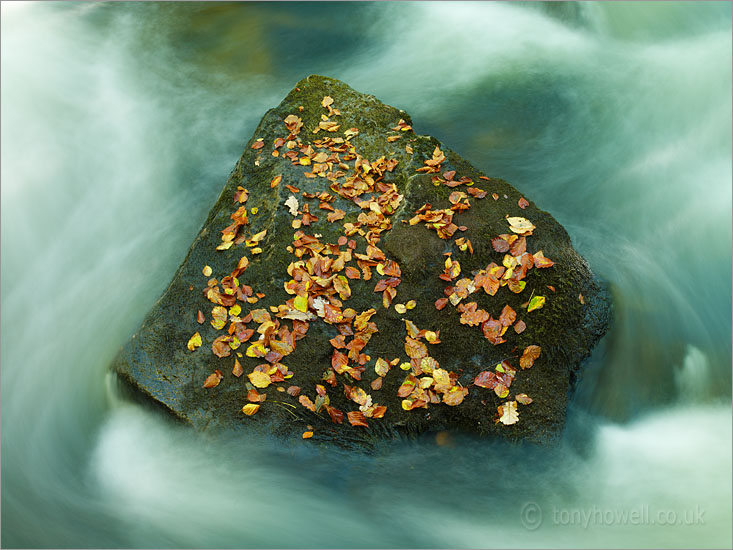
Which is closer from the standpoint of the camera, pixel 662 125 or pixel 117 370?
pixel 117 370

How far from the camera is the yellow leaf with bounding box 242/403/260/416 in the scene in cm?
444

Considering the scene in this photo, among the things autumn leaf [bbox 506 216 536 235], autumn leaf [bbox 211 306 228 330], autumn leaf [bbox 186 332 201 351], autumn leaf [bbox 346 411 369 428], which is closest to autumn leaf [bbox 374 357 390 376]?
autumn leaf [bbox 346 411 369 428]

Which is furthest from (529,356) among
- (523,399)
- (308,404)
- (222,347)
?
(222,347)

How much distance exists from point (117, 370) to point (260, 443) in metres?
1.29

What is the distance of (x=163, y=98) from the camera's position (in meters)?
7.69

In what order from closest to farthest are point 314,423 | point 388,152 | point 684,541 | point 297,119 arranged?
point 684,541 < point 314,423 < point 388,152 < point 297,119

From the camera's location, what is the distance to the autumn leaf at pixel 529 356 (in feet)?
14.8

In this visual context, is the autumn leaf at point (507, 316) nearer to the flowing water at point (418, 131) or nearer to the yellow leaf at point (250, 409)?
the flowing water at point (418, 131)

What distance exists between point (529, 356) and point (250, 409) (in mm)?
2026

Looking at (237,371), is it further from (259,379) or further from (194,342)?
(194,342)

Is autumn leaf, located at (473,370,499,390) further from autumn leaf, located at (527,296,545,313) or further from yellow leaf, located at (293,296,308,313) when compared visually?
yellow leaf, located at (293,296,308,313)

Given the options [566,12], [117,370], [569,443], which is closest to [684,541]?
[569,443]

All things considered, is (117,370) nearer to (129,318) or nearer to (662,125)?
(129,318)

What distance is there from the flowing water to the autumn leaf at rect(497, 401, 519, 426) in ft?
0.63
